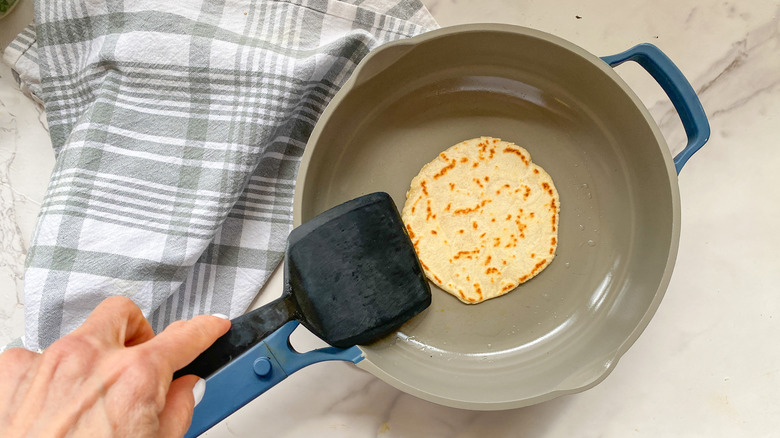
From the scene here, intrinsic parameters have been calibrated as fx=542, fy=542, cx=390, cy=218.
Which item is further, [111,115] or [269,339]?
[111,115]

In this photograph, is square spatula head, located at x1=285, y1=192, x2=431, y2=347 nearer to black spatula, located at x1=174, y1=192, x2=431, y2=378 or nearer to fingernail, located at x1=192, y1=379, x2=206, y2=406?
black spatula, located at x1=174, y1=192, x2=431, y2=378

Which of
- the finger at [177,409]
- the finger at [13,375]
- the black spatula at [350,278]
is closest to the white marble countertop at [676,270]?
the black spatula at [350,278]

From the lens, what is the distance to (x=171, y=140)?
0.92m

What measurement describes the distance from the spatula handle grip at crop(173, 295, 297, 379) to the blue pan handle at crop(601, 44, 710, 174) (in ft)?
2.07

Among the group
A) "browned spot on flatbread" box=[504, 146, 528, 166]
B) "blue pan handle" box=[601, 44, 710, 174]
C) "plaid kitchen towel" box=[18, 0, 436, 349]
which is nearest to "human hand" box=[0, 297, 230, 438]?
"plaid kitchen towel" box=[18, 0, 436, 349]

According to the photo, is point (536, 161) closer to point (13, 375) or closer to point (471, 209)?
point (471, 209)

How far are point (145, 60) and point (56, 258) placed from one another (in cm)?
36

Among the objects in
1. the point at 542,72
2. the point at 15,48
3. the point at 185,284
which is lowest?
the point at 185,284

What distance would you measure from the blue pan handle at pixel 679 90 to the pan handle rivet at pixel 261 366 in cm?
68

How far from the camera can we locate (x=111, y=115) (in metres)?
0.92

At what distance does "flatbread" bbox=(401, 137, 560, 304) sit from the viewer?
96cm

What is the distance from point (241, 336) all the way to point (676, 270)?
2.51 feet

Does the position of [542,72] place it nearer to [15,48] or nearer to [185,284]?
[185,284]

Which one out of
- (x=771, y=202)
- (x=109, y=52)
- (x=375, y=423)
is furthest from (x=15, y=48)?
(x=771, y=202)
